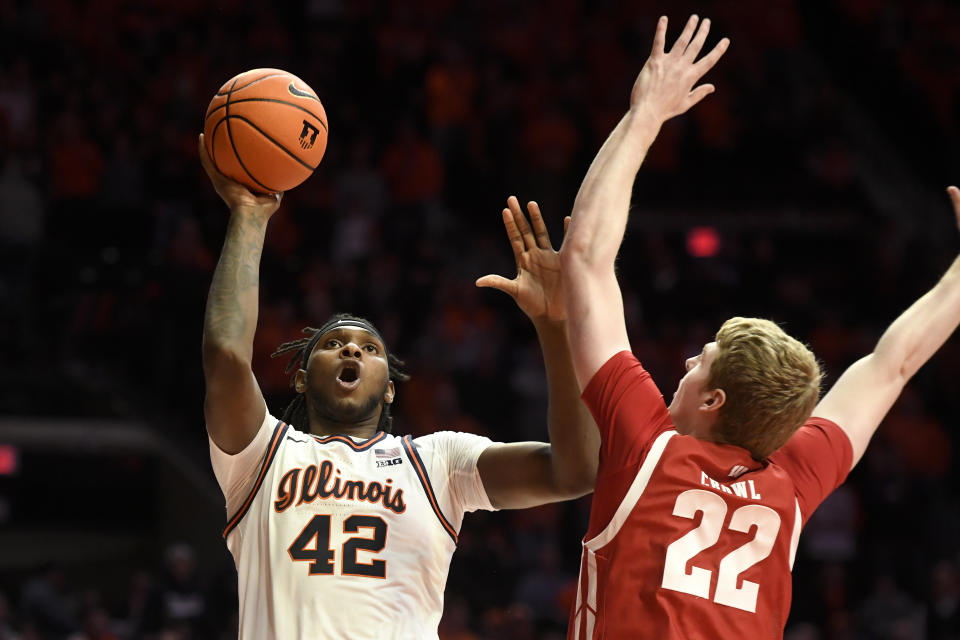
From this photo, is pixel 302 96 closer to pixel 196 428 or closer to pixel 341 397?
pixel 341 397

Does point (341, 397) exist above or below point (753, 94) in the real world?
below

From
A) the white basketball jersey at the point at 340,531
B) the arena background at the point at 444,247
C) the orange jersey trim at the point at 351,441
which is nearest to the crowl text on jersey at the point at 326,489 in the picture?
the white basketball jersey at the point at 340,531

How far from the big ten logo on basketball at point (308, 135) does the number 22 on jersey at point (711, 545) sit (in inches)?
71.6

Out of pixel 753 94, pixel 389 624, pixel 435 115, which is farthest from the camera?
pixel 753 94

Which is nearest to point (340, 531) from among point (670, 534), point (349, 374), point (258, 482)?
point (258, 482)

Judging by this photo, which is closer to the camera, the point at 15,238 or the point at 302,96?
the point at 302,96

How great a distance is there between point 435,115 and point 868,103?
578 cm

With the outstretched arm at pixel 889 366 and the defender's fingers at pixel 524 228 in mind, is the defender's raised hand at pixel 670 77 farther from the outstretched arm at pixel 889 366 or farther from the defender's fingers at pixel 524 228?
the outstretched arm at pixel 889 366

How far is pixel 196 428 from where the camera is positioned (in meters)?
11.4

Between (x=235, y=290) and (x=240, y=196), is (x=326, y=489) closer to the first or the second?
(x=235, y=290)

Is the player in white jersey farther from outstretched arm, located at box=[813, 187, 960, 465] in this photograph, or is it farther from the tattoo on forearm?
outstretched arm, located at box=[813, 187, 960, 465]

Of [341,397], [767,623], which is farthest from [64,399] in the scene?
[767,623]

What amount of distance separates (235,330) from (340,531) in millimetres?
765

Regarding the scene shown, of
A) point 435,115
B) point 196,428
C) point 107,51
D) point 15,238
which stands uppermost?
point 107,51
